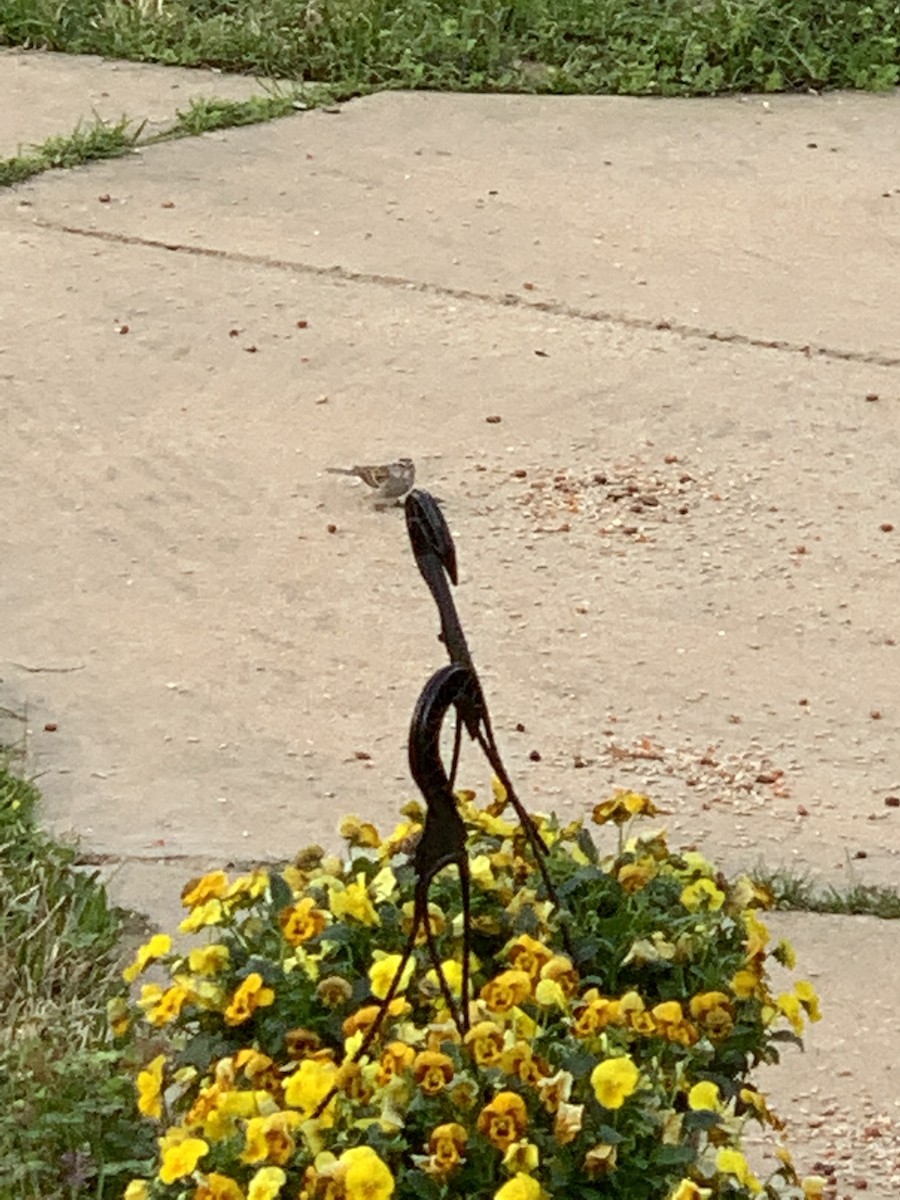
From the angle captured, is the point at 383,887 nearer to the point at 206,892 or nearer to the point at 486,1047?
the point at 206,892

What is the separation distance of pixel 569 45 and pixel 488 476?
2.85 meters

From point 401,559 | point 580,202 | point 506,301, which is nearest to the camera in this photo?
point 401,559

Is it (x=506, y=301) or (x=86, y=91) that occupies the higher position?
(x=86, y=91)

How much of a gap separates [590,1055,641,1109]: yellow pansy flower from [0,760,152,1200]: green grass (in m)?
0.70

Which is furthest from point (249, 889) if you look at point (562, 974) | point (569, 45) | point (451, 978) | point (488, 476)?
point (569, 45)

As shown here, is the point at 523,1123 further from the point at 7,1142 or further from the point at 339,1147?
Answer: the point at 7,1142

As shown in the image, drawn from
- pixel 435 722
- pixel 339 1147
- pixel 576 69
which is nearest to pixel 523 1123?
pixel 339 1147

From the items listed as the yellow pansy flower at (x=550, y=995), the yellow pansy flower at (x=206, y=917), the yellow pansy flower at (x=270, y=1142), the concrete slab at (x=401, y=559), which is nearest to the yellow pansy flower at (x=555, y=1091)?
the yellow pansy flower at (x=550, y=995)

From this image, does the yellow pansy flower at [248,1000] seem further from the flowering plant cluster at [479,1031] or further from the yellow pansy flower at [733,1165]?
the yellow pansy flower at [733,1165]

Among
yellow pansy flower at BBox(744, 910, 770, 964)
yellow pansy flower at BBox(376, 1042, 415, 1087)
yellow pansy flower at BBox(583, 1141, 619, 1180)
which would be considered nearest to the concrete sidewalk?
yellow pansy flower at BBox(744, 910, 770, 964)

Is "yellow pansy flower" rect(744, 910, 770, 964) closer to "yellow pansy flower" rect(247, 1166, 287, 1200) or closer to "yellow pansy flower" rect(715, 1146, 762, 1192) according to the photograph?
"yellow pansy flower" rect(715, 1146, 762, 1192)

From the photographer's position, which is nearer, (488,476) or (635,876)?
(635,876)

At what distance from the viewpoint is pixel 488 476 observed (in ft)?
15.2

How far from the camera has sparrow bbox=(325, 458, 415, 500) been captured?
4441 mm
